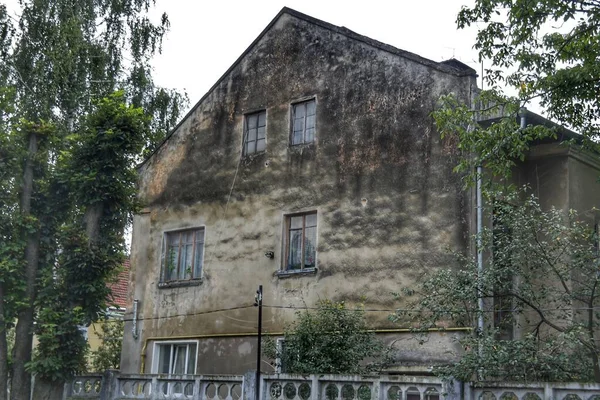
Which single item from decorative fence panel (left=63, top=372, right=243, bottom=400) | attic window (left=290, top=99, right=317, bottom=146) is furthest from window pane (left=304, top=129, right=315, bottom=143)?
decorative fence panel (left=63, top=372, right=243, bottom=400)

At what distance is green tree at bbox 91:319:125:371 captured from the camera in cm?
2528

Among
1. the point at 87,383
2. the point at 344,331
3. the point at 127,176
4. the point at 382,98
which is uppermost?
the point at 382,98

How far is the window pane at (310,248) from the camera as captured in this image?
1925 centimetres

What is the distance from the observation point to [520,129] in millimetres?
15062

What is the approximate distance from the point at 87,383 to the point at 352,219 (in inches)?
266

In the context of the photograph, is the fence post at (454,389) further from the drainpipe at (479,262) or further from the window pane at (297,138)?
the window pane at (297,138)

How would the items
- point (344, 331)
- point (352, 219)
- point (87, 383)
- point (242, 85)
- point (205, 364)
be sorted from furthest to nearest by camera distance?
point (242, 85) < point (205, 364) < point (352, 219) < point (87, 383) < point (344, 331)

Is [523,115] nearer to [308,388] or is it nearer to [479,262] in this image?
[479,262]

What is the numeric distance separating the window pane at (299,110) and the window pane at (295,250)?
116 inches

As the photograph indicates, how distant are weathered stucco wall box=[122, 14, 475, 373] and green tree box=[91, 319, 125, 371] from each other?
3251mm

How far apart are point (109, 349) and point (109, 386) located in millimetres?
8971

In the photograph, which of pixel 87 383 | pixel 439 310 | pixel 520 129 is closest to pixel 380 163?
pixel 520 129

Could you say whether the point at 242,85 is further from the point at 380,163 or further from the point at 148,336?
the point at 148,336

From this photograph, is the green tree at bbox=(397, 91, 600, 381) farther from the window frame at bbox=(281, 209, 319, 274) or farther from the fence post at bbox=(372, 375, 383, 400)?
the window frame at bbox=(281, 209, 319, 274)
